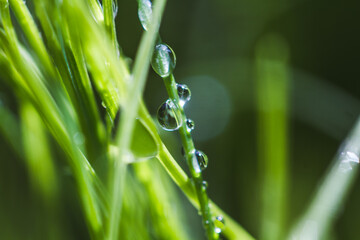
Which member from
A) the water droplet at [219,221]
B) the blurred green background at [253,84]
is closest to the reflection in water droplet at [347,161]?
the water droplet at [219,221]

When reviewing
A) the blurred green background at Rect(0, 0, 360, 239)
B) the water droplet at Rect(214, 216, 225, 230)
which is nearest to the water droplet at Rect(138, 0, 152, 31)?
the water droplet at Rect(214, 216, 225, 230)

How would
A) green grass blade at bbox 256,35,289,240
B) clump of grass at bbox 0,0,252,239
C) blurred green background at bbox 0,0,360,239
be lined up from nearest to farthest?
clump of grass at bbox 0,0,252,239
green grass blade at bbox 256,35,289,240
blurred green background at bbox 0,0,360,239

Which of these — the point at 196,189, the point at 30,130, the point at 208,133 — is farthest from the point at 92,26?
the point at 208,133

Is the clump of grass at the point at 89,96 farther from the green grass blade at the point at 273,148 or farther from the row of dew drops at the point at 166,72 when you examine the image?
the green grass blade at the point at 273,148

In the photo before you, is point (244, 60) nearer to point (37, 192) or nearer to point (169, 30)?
point (169, 30)

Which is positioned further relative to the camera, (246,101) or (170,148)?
(246,101)

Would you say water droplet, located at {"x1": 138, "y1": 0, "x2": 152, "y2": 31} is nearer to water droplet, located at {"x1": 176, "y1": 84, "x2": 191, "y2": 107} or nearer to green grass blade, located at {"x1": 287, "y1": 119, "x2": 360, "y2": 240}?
water droplet, located at {"x1": 176, "y1": 84, "x2": 191, "y2": 107}
